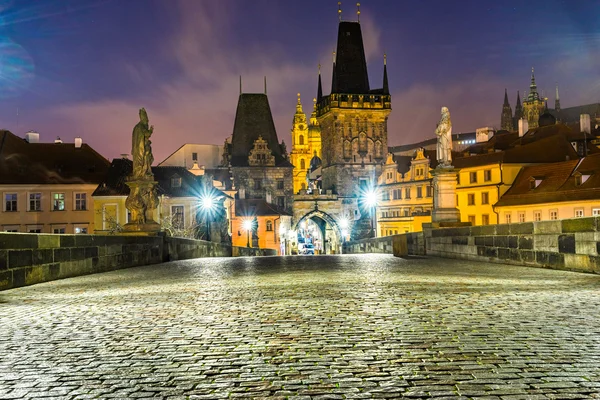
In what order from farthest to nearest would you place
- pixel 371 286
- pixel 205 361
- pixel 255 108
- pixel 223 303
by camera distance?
pixel 255 108 → pixel 371 286 → pixel 223 303 → pixel 205 361

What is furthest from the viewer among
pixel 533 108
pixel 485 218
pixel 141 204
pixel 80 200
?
pixel 533 108

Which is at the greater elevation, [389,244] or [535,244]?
[535,244]

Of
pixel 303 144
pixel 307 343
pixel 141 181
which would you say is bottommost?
pixel 307 343

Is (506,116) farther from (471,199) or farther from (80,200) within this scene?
(80,200)

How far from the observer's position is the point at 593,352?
4285 mm

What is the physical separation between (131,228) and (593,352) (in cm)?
1430

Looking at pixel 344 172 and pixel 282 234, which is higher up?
pixel 344 172

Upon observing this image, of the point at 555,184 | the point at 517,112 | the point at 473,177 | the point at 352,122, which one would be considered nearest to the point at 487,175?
the point at 473,177

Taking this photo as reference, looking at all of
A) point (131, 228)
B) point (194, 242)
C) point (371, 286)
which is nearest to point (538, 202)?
point (194, 242)

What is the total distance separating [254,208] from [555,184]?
3682cm

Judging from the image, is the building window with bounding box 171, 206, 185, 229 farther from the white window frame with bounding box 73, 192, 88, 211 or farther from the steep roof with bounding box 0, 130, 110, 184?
the white window frame with bounding box 73, 192, 88, 211

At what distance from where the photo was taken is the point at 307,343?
470 centimetres

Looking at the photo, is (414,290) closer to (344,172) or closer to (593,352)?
(593,352)

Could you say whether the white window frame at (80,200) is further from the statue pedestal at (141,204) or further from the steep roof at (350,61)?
the steep roof at (350,61)
